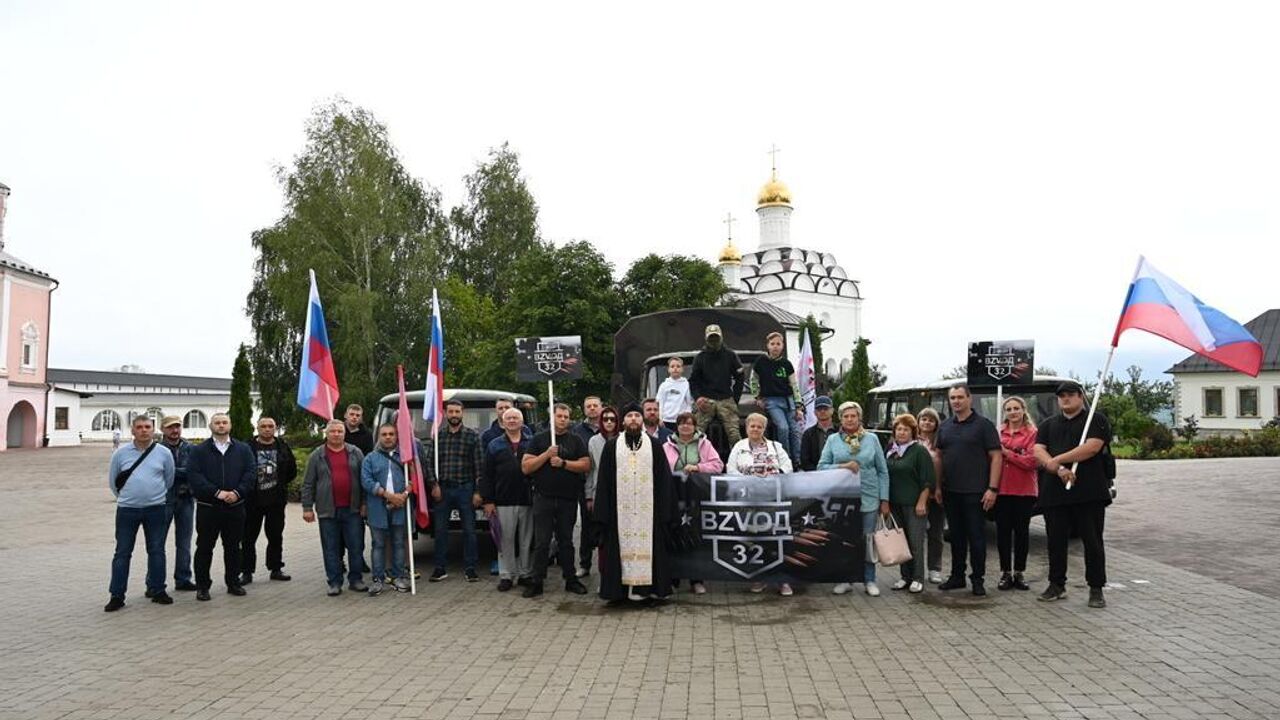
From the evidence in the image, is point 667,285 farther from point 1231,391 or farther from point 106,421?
point 106,421

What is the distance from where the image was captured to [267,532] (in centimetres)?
996

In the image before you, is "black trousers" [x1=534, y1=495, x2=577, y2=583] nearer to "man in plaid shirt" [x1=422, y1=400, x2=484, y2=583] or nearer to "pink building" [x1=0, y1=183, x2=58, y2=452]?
"man in plaid shirt" [x1=422, y1=400, x2=484, y2=583]

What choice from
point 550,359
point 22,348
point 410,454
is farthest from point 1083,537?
point 22,348

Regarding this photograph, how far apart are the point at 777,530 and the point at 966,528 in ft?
6.28

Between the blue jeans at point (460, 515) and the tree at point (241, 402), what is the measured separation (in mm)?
21899

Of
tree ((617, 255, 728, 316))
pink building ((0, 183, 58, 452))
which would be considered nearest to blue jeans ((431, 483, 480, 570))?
tree ((617, 255, 728, 316))

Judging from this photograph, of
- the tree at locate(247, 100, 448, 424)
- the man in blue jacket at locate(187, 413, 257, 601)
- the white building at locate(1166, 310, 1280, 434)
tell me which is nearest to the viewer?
the man in blue jacket at locate(187, 413, 257, 601)

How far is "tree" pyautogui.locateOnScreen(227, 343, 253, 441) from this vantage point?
1160 inches

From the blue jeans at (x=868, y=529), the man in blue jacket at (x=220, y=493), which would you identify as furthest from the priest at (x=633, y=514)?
the man in blue jacket at (x=220, y=493)

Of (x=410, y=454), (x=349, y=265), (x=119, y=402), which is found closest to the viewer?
(x=410, y=454)

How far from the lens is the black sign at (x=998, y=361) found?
10.5 meters

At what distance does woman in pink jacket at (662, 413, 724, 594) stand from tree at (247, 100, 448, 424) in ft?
91.8

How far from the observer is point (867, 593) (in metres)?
8.62

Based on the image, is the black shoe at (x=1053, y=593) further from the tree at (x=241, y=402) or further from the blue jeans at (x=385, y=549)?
the tree at (x=241, y=402)
